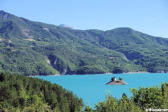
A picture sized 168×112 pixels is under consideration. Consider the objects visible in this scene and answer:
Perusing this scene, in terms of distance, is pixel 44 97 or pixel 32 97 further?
pixel 44 97

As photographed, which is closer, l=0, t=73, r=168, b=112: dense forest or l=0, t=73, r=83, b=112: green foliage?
l=0, t=73, r=168, b=112: dense forest

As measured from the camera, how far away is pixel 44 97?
38094 millimetres

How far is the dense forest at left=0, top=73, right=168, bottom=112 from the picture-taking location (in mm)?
27734

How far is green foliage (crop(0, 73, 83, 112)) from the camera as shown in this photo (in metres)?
33.3

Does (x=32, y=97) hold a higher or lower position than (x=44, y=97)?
higher

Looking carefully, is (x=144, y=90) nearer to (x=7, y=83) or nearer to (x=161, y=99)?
(x=161, y=99)

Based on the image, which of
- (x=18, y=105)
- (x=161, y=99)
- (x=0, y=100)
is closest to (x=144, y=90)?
(x=161, y=99)

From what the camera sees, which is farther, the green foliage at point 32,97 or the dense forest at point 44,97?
the green foliage at point 32,97

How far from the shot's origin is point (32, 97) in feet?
114

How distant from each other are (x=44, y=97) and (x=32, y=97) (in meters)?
3.53

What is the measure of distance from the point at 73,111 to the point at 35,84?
20.2 ft

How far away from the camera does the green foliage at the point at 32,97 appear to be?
109ft

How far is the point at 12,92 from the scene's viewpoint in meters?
36.0

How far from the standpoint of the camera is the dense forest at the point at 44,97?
27734 mm
